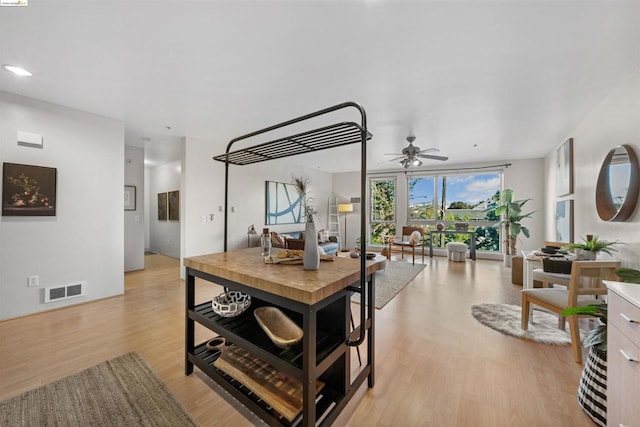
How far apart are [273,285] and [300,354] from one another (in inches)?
16.6

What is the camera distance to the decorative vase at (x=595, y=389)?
1372 millimetres

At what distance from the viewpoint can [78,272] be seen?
10.0ft

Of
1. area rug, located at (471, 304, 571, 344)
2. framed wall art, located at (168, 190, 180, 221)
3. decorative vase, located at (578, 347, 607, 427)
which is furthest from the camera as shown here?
framed wall art, located at (168, 190, 180, 221)

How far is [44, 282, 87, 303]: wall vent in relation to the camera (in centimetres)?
284

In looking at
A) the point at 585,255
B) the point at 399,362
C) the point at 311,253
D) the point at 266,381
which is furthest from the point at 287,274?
the point at 585,255

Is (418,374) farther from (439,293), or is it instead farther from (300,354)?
(439,293)

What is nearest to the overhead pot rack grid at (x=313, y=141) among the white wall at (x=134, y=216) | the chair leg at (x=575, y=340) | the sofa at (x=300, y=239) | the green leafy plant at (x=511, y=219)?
the chair leg at (x=575, y=340)

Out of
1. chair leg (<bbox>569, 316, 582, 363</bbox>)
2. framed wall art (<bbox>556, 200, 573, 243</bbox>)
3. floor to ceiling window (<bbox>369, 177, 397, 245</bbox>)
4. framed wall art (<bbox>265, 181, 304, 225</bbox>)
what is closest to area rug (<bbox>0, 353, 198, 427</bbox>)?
chair leg (<bbox>569, 316, 582, 363</bbox>)

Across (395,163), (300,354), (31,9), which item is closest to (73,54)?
(31,9)

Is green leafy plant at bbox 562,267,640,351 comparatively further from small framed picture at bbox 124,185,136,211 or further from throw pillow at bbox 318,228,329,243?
small framed picture at bbox 124,185,136,211

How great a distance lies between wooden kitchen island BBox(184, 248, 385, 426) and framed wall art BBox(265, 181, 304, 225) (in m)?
4.24

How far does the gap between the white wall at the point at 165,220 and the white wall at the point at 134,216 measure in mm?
1059

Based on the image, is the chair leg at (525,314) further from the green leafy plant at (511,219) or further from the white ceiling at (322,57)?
the green leafy plant at (511,219)

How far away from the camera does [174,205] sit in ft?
20.4
